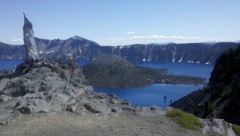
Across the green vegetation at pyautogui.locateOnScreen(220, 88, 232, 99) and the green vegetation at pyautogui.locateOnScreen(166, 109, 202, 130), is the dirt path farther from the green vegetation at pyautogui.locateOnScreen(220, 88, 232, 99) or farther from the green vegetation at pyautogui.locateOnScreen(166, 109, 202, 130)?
the green vegetation at pyautogui.locateOnScreen(220, 88, 232, 99)

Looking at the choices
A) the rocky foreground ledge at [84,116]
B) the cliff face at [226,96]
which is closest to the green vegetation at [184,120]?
the rocky foreground ledge at [84,116]

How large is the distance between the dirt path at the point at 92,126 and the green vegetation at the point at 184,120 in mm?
651

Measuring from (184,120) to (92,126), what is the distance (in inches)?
346

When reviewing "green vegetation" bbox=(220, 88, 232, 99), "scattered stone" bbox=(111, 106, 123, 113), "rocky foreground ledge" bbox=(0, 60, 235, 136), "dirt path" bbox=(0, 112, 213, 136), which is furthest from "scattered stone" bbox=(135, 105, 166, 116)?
"green vegetation" bbox=(220, 88, 232, 99)

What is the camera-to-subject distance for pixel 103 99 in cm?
3956

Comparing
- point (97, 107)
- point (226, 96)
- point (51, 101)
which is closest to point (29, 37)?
point (51, 101)

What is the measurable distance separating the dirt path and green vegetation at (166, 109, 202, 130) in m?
0.65

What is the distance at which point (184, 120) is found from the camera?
3225 cm

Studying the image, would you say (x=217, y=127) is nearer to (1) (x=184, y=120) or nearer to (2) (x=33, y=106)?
(1) (x=184, y=120)

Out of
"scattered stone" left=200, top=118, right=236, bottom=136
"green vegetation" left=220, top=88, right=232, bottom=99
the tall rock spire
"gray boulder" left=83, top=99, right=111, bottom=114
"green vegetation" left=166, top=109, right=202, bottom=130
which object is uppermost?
the tall rock spire

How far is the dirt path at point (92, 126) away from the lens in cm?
2780

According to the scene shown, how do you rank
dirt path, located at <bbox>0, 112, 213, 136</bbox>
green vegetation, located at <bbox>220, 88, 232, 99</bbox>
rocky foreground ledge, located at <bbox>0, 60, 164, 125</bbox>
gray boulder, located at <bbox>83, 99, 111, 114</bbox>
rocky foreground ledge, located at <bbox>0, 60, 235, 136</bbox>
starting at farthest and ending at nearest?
green vegetation, located at <bbox>220, 88, 232, 99</bbox>, gray boulder, located at <bbox>83, 99, 111, 114</bbox>, rocky foreground ledge, located at <bbox>0, 60, 164, 125</bbox>, rocky foreground ledge, located at <bbox>0, 60, 235, 136</bbox>, dirt path, located at <bbox>0, 112, 213, 136</bbox>

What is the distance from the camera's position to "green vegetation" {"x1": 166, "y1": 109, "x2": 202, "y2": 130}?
31.6 meters

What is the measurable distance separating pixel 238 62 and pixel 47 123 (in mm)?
90983
